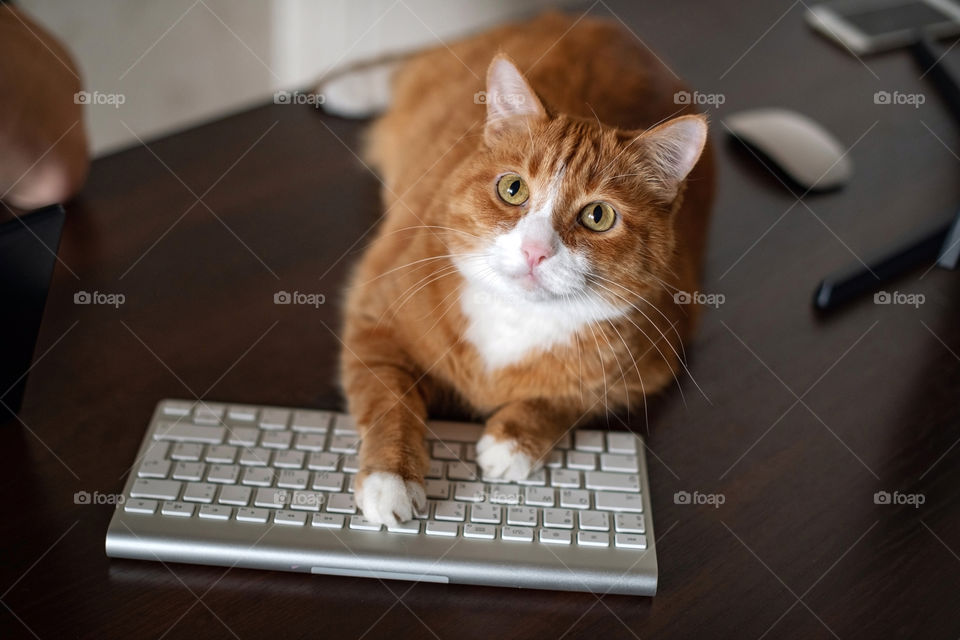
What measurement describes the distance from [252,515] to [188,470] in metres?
0.12

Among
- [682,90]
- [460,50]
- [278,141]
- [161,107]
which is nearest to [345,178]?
[278,141]

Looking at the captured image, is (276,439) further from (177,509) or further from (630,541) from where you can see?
(630,541)

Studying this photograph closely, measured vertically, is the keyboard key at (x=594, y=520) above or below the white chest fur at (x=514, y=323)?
below

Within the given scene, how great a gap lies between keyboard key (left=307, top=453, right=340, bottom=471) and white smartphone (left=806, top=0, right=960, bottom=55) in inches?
70.0

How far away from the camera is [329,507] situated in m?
1.21

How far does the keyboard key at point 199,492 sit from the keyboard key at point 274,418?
134mm

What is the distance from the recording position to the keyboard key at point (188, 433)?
4.15ft

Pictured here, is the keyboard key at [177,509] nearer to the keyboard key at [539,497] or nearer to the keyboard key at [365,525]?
the keyboard key at [365,525]

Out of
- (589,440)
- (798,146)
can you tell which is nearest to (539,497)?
(589,440)

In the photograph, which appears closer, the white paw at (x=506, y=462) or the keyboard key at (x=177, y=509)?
the keyboard key at (x=177, y=509)

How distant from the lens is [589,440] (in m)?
1.37

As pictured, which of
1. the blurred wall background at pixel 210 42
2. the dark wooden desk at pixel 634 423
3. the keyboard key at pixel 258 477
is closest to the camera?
the dark wooden desk at pixel 634 423

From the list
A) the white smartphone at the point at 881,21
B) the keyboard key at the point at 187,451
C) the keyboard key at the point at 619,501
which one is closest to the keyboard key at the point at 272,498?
the keyboard key at the point at 187,451

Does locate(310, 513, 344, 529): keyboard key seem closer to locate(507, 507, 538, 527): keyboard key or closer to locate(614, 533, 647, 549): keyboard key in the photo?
locate(507, 507, 538, 527): keyboard key
